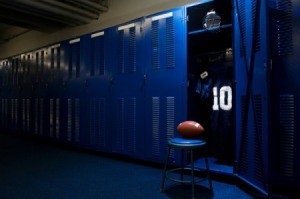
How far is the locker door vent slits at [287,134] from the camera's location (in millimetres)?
2010

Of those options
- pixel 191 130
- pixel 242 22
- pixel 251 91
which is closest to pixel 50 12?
pixel 242 22

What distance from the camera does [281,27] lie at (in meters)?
2.06

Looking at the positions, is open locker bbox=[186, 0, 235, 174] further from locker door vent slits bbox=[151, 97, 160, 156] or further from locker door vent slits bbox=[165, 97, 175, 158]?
locker door vent slits bbox=[151, 97, 160, 156]

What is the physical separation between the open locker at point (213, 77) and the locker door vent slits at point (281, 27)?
62cm

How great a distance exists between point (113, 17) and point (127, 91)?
1695 millimetres

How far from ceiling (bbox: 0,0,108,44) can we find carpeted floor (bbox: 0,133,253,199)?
2516 mm

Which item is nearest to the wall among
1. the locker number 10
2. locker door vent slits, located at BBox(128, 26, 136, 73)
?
locker door vent slits, located at BBox(128, 26, 136, 73)

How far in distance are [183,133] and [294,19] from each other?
4.56 feet

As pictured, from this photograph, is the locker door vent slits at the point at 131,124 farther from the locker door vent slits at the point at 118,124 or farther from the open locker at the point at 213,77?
the open locker at the point at 213,77

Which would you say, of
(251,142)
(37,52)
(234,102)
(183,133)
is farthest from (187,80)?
(37,52)

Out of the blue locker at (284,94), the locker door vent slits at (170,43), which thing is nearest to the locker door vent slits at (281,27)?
the blue locker at (284,94)

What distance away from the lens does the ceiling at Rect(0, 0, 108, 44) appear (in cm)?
394

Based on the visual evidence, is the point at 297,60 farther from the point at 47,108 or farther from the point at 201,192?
the point at 47,108

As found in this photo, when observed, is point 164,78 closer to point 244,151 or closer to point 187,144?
point 187,144
